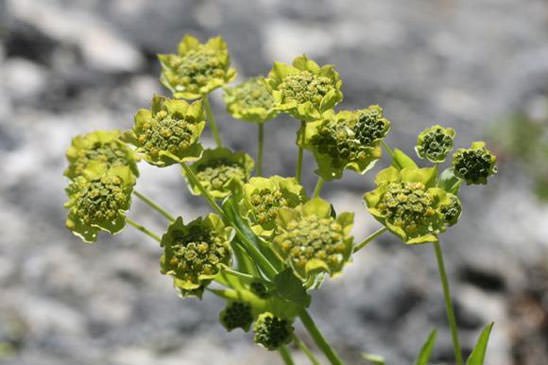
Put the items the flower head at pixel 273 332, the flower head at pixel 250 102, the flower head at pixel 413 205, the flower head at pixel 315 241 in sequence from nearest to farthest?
1. the flower head at pixel 315 241
2. the flower head at pixel 413 205
3. the flower head at pixel 273 332
4. the flower head at pixel 250 102

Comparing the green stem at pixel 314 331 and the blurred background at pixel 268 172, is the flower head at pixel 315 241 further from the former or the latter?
the blurred background at pixel 268 172

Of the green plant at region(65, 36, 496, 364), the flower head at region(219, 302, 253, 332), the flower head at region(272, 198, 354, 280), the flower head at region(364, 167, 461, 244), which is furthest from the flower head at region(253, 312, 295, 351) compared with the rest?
the flower head at region(364, 167, 461, 244)

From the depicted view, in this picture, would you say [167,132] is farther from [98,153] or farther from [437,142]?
[437,142]

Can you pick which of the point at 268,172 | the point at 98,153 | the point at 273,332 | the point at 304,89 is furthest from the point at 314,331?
the point at 268,172

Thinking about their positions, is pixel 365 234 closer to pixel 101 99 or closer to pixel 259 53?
pixel 259 53

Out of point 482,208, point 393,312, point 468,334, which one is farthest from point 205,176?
point 482,208

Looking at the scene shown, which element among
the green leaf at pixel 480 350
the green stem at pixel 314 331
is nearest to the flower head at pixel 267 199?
the green stem at pixel 314 331
